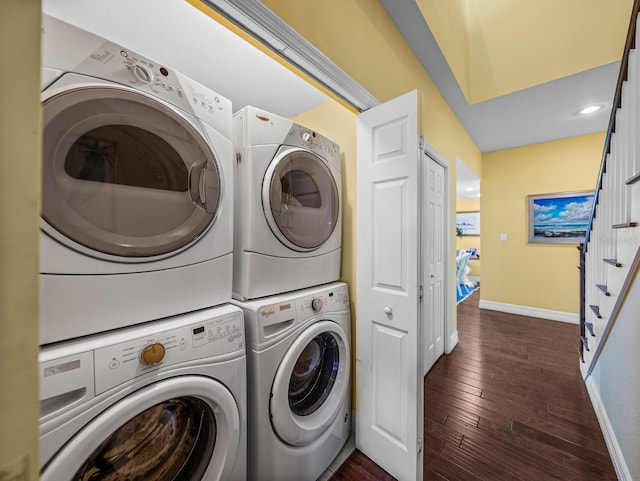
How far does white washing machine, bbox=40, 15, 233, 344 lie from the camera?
0.64 m

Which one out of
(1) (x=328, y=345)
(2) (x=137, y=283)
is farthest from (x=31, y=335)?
(1) (x=328, y=345)

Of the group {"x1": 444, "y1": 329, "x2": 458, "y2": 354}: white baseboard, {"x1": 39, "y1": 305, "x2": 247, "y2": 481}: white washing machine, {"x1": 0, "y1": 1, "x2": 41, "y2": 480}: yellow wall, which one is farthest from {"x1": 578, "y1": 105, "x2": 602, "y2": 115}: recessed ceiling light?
{"x1": 0, "y1": 1, "x2": 41, "y2": 480}: yellow wall

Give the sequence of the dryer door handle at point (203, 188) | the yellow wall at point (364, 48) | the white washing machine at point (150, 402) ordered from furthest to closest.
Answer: the yellow wall at point (364, 48), the dryer door handle at point (203, 188), the white washing machine at point (150, 402)

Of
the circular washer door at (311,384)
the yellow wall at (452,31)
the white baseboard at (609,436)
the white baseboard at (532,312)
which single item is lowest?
the white baseboard at (609,436)

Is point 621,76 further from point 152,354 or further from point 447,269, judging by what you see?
point 152,354

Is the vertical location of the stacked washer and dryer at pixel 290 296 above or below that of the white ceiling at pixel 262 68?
below

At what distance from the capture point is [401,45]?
1.67 meters

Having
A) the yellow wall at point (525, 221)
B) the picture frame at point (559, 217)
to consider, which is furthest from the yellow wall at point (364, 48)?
the picture frame at point (559, 217)

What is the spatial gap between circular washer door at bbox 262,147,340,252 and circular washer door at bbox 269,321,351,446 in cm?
46

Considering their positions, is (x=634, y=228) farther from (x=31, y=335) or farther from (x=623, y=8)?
(x=31, y=335)

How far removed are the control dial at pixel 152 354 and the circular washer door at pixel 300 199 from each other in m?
→ 0.62

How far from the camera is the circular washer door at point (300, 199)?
45.8 inches

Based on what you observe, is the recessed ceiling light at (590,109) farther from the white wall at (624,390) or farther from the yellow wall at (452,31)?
the white wall at (624,390)

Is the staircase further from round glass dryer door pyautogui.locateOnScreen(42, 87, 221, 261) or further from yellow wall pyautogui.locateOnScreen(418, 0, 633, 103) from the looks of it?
round glass dryer door pyautogui.locateOnScreen(42, 87, 221, 261)
